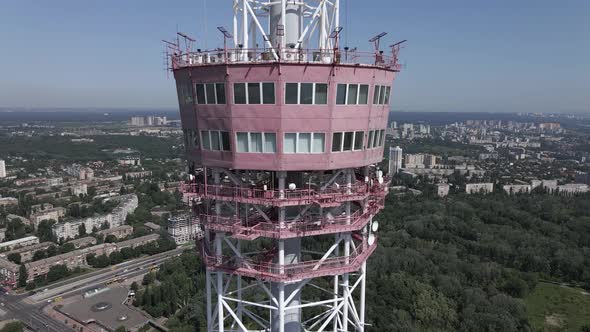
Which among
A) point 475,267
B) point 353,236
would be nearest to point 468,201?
point 475,267

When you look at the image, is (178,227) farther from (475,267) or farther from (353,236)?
(353,236)

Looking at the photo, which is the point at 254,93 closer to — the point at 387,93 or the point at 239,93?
the point at 239,93

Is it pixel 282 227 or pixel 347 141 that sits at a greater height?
pixel 347 141

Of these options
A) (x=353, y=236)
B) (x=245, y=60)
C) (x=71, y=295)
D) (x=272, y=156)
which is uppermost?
(x=245, y=60)

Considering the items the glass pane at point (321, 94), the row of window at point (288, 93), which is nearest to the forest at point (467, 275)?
the row of window at point (288, 93)

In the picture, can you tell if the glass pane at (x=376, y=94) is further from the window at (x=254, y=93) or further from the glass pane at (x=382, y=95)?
the window at (x=254, y=93)

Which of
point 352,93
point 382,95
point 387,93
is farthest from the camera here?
point 387,93

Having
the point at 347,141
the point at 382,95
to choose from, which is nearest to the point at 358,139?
the point at 347,141

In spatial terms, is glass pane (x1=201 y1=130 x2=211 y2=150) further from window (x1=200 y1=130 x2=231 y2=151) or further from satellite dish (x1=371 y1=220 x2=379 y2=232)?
satellite dish (x1=371 y1=220 x2=379 y2=232)
